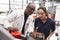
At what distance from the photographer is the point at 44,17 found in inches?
73.6

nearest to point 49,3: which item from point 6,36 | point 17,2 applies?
point 17,2

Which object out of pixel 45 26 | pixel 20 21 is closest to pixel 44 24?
pixel 45 26

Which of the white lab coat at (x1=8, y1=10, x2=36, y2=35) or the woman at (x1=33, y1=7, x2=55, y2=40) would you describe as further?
the white lab coat at (x1=8, y1=10, x2=36, y2=35)

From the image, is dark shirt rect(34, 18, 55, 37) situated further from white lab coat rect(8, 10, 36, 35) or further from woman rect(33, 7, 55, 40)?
white lab coat rect(8, 10, 36, 35)

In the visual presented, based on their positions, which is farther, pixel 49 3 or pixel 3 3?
pixel 3 3

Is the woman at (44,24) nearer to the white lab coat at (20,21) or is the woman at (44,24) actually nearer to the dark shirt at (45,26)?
the dark shirt at (45,26)

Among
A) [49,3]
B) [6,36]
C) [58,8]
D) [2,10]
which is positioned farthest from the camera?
[2,10]

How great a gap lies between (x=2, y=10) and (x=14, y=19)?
125 centimetres

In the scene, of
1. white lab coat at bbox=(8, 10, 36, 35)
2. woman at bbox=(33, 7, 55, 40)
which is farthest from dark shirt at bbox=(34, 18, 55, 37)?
white lab coat at bbox=(8, 10, 36, 35)

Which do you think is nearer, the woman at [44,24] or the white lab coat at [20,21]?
the woman at [44,24]

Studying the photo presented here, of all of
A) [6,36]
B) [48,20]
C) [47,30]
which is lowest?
[47,30]

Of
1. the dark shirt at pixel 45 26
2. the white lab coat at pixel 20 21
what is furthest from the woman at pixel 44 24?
the white lab coat at pixel 20 21

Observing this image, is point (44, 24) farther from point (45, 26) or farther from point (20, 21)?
point (20, 21)

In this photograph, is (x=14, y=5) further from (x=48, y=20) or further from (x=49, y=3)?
(x=48, y=20)
